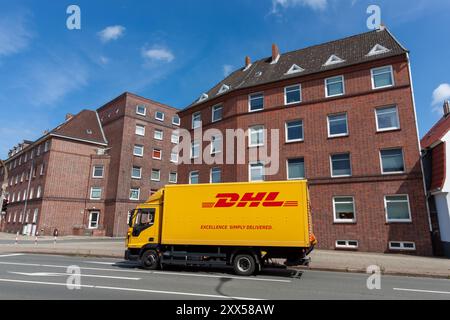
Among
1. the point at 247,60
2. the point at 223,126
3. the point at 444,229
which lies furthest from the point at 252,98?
the point at 444,229

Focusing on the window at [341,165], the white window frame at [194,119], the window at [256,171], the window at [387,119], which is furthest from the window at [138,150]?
the window at [387,119]

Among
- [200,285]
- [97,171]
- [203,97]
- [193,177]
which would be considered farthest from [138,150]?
[200,285]

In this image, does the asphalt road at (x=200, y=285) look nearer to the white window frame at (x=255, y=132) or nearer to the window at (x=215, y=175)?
the white window frame at (x=255, y=132)

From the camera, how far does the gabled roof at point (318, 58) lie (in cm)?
2166

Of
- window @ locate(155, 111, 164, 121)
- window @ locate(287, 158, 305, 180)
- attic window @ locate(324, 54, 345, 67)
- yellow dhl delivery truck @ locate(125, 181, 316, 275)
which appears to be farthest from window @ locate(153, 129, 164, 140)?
yellow dhl delivery truck @ locate(125, 181, 316, 275)

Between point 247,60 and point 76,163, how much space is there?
79.6 feet

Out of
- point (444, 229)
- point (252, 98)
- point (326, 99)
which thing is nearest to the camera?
point (444, 229)

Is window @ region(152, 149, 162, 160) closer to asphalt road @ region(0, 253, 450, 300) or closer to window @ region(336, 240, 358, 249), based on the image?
window @ region(336, 240, 358, 249)

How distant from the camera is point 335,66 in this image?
21.9 metres

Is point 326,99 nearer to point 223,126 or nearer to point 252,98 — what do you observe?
point 252,98

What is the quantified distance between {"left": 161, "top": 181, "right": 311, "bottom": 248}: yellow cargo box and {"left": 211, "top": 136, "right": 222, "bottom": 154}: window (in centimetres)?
1367

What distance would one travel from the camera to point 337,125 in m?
21.1

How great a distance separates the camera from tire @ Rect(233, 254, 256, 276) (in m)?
10.8
